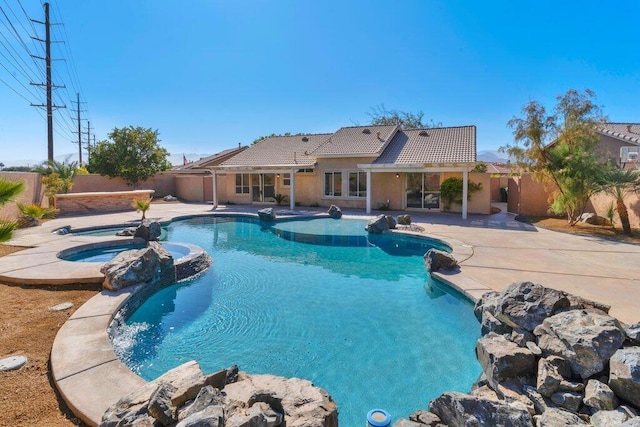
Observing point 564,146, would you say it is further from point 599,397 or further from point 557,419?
point 557,419

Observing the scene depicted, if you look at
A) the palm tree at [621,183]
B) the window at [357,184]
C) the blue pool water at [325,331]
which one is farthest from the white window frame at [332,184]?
the palm tree at [621,183]

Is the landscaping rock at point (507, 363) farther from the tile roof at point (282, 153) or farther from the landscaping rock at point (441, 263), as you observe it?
the tile roof at point (282, 153)

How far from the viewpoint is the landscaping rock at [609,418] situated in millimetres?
3047

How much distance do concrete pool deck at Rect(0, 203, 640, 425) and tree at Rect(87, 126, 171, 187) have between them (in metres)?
12.5

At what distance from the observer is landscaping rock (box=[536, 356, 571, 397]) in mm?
3584

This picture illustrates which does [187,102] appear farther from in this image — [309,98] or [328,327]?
[328,327]

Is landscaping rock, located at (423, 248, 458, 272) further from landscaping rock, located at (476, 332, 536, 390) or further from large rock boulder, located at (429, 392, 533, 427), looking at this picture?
large rock boulder, located at (429, 392, 533, 427)

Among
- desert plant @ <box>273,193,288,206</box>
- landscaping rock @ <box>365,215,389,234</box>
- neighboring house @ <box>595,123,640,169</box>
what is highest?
neighboring house @ <box>595,123,640,169</box>

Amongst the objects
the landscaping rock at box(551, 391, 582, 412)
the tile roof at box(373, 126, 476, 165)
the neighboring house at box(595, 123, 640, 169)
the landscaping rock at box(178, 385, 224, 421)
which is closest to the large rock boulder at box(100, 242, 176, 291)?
the landscaping rock at box(178, 385, 224, 421)

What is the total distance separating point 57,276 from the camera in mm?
7121

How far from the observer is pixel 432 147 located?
20453mm

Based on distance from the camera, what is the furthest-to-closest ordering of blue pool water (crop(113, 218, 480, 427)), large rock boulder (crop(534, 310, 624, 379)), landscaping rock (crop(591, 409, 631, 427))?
blue pool water (crop(113, 218, 480, 427)), large rock boulder (crop(534, 310, 624, 379)), landscaping rock (crop(591, 409, 631, 427))

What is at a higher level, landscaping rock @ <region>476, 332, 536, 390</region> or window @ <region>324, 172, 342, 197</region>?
window @ <region>324, 172, 342, 197</region>

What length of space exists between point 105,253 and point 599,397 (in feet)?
→ 40.3
